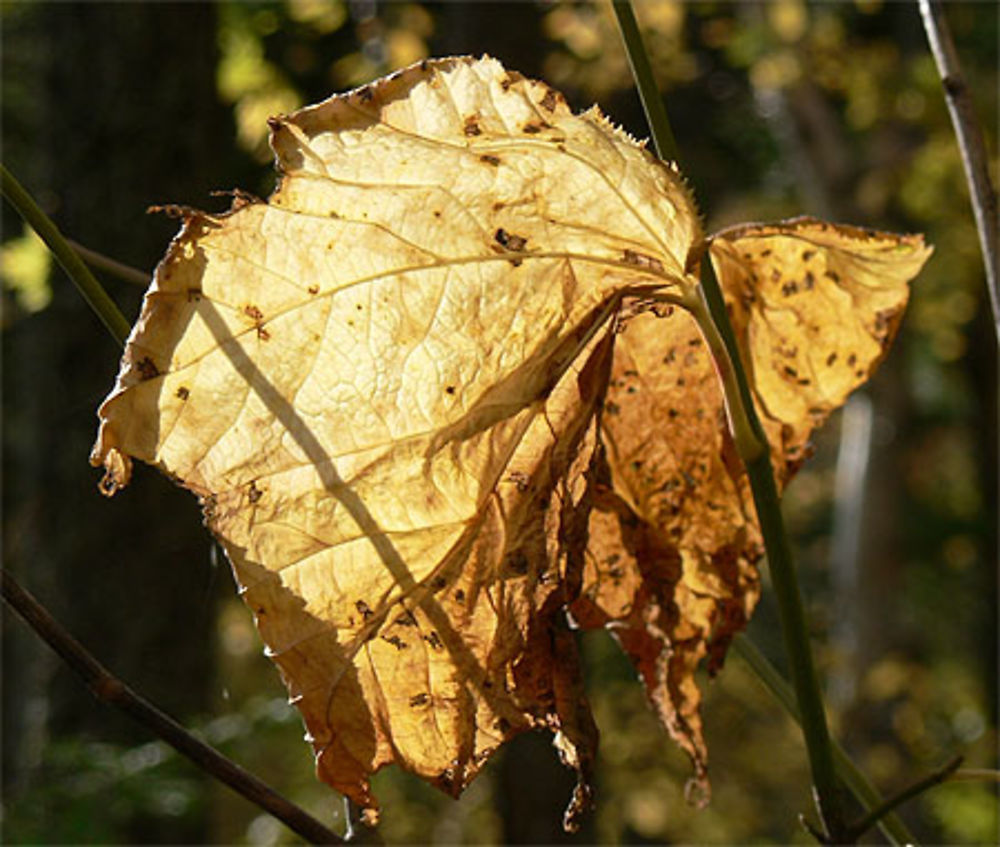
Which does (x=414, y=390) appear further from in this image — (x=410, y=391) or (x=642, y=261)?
(x=642, y=261)

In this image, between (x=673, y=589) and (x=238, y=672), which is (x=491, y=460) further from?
(x=238, y=672)

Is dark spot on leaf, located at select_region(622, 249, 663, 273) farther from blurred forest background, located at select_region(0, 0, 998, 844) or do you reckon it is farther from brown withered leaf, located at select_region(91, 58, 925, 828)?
blurred forest background, located at select_region(0, 0, 998, 844)

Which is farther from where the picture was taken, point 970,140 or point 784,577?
point 970,140

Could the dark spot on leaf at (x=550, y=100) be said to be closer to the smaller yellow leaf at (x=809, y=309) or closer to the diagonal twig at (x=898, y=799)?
the smaller yellow leaf at (x=809, y=309)

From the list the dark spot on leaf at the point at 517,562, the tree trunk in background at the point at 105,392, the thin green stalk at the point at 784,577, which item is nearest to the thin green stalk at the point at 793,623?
the thin green stalk at the point at 784,577

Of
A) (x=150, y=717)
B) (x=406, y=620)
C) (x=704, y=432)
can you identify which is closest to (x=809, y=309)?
(x=704, y=432)
